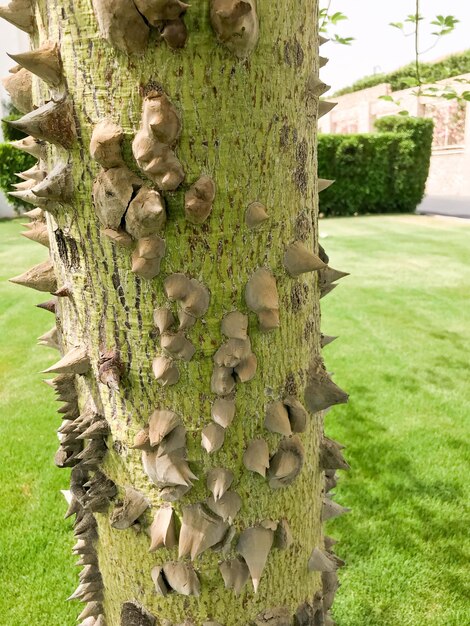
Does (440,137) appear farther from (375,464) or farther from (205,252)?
(205,252)

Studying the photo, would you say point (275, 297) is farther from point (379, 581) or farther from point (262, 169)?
point (379, 581)

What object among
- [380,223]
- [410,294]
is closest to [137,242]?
[410,294]

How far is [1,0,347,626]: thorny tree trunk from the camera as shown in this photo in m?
0.75

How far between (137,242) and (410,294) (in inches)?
265

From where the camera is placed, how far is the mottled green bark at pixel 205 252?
0.76m

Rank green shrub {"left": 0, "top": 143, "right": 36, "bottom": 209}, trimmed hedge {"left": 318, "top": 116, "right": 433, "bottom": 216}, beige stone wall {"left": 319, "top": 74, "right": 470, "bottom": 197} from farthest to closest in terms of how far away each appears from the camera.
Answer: beige stone wall {"left": 319, "top": 74, "right": 470, "bottom": 197}
trimmed hedge {"left": 318, "top": 116, "right": 433, "bottom": 216}
green shrub {"left": 0, "top": 143, "right": 36, "bottom": 209}

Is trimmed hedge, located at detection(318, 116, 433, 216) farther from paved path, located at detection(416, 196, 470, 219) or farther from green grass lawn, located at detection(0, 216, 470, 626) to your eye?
green grass lawn, located at detection(0, 216, 470, 626)

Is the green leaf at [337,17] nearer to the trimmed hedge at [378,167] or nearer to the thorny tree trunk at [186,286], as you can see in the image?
the thorny tree trunk at [186,286]

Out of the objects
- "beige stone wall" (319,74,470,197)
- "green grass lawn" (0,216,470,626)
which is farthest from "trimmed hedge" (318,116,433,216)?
"green grass lawn" (0,216,470,626)

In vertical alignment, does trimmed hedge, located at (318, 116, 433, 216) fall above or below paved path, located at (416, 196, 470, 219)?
above

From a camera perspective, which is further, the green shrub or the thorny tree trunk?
the green shrub

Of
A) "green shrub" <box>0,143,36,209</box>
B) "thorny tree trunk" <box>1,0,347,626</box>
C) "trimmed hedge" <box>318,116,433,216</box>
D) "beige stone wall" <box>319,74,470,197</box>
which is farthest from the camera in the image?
"beige stone wall" <box>319,74,470,197</box>

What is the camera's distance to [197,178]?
79 cm

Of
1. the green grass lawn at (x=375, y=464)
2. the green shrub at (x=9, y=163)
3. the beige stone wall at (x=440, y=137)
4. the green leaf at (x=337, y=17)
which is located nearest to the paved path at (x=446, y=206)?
the beige stone wall at (x=440, y=137)
